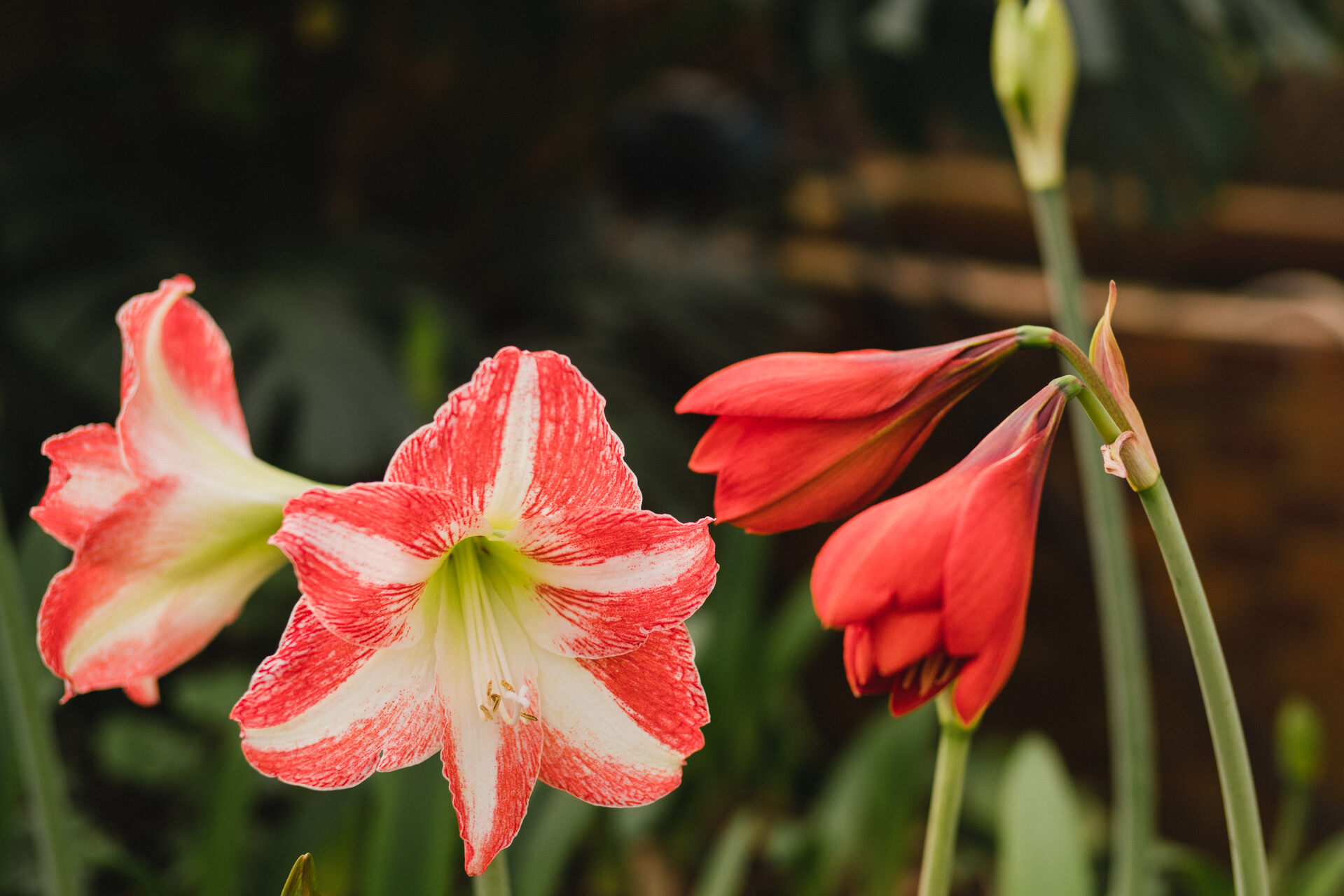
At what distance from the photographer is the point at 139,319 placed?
37 centimetres

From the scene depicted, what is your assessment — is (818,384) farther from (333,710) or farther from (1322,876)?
(1322,876)

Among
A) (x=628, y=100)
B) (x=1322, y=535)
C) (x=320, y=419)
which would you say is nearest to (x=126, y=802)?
(x=320, y=419)

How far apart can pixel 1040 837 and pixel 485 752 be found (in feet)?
1.91

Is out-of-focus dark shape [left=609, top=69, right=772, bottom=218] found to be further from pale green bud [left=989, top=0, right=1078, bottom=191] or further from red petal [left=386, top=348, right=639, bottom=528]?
red petal [left=386, top=348, right=639, bottom=528]

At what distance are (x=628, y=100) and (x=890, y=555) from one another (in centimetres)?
197

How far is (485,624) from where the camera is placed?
355 mm

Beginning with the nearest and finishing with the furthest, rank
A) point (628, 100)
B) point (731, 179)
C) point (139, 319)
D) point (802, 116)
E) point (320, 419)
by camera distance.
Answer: point (139, 319), point (320, 419), point (731, 179), point (628, 100), point (802, 116)

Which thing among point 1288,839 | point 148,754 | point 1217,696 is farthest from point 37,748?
point 1288,839

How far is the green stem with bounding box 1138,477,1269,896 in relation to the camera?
0.30 metres

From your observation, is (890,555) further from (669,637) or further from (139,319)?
(139,319)

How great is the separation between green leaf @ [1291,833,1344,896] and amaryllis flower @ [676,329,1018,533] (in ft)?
3.19

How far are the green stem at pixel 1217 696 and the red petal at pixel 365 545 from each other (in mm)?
207

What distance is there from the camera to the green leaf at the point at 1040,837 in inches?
28.9

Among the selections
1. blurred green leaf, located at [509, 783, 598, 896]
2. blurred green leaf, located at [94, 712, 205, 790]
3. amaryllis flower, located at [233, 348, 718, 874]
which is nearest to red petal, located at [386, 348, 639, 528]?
amaryllis flower, located at [233, 348, 718, 874]
